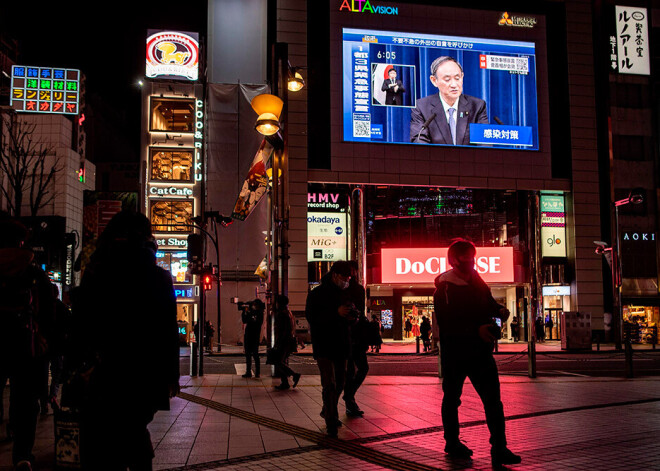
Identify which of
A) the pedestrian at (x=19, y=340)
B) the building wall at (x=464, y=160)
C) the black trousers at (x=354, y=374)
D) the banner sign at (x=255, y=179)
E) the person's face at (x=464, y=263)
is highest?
the building wall at (x=464, y=160)

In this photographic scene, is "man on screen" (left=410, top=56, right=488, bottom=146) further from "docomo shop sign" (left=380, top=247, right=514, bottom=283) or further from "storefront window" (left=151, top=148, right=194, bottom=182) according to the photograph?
"storefront window" (left=151, top=148, right=194, bottom=182)

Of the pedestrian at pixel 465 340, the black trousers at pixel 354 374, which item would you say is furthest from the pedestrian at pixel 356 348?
the pedestrian at pixel 465 340

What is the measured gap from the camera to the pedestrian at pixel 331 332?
7.04 meters

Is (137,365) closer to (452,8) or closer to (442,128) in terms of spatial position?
(442,128)

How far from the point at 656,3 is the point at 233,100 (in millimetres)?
27159

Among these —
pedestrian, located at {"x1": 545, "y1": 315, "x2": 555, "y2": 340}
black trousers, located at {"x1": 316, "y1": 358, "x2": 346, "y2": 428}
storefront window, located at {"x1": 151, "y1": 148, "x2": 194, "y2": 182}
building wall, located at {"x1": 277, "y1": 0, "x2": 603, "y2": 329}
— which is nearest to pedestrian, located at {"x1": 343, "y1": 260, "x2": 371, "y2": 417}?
black trousers, located at {"x1": 316, "y1": 358, "x2": 346, "y2": 428}

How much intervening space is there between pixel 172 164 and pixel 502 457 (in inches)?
1398

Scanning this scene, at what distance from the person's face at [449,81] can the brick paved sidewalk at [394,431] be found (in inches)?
1009

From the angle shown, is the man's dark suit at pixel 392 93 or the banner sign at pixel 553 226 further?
the banner sign at pixel 553 226

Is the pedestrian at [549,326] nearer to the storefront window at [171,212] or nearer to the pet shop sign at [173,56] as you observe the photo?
the storefront window at [171,212]

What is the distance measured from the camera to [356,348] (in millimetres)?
8680

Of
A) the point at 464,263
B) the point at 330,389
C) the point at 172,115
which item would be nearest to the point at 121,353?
the point at 464,263

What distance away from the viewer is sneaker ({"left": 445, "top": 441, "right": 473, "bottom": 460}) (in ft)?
18.5

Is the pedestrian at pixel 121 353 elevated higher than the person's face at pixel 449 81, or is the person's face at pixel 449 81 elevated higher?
the person's face at pixel 449 81
